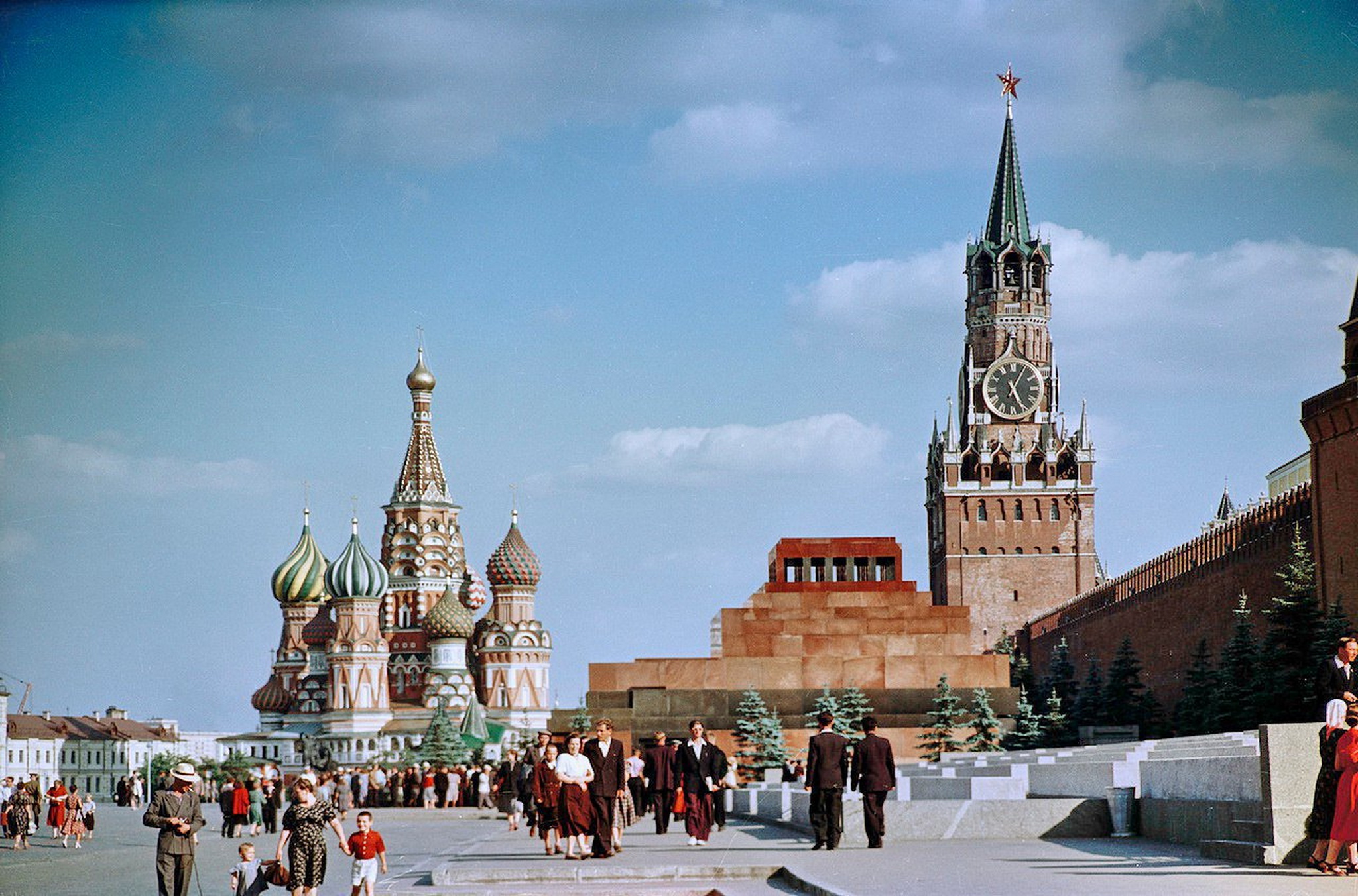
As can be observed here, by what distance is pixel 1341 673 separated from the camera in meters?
11.7

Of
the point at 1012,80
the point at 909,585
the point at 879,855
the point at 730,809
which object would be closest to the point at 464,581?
the point at 1012,80

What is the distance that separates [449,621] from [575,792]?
88088 mm

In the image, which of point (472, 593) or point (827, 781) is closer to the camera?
point (827, 781)

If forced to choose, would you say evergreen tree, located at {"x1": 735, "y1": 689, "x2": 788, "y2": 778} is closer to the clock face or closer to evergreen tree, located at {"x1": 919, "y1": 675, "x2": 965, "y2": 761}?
evergreen tree, located at {"x1": 919, "y1": 675, "x2": 965, "y2": 761}

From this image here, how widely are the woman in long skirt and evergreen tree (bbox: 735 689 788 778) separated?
2222 cm

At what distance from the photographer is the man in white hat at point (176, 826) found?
12.2 meters

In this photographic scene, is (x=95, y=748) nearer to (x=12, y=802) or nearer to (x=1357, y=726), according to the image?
(x=12, y=802)

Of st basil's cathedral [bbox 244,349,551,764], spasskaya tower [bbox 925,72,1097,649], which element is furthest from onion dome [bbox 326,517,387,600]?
spasskaya tower [bbox 925,72,1097,649]

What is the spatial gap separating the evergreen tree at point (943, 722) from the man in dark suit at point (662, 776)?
21587mm

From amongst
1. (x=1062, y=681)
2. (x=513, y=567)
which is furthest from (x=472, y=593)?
(x=1062, y=681)

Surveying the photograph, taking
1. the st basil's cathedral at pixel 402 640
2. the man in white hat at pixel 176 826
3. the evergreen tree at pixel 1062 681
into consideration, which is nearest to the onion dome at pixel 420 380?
the st basil's cathedral at pixel 402 640

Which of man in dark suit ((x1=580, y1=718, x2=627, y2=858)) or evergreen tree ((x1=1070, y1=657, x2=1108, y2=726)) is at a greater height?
evergreen tree ((x1=1070, y1=657, x2=1108, y2=726))

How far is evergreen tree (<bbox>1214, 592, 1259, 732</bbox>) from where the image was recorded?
32156mm

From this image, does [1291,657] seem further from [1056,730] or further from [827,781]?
[827,781]
